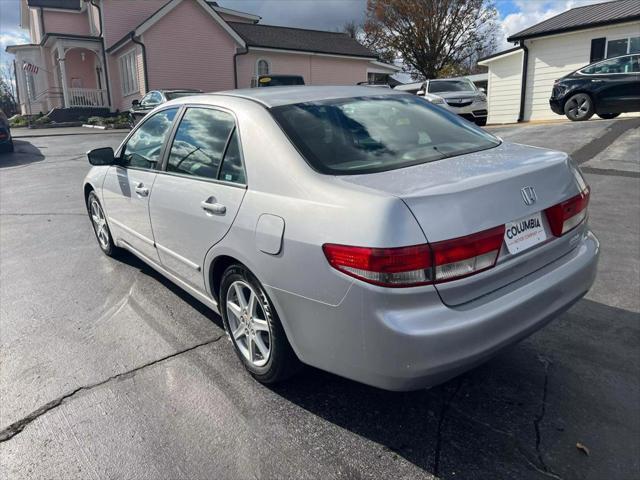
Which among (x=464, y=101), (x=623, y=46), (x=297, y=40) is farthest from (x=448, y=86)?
(x=297, y=40)

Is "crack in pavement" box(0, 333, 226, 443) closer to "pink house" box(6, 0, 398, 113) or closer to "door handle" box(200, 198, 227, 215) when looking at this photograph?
"door handle" box(200, 198, 227, 215)

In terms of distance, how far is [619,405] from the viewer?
2.75m

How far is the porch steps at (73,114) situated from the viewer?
83.4 ft

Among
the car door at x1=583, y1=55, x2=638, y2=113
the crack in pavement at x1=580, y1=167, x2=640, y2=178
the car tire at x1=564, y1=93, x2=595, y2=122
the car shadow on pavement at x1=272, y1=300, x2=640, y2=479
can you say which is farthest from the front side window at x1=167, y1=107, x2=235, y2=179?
the car tire at x1=564, y1=93, x2=595, y2=122

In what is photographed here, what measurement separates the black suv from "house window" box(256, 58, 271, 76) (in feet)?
55.6

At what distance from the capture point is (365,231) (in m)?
2.12

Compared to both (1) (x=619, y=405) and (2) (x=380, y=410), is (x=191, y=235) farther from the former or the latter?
(1) (x=619, y=405)

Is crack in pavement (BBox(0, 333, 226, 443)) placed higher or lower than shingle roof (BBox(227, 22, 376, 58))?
lower

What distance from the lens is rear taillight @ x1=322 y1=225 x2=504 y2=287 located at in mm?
2082

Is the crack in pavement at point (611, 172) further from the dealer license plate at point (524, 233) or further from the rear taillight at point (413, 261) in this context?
the rear taillight at point (413, 261)

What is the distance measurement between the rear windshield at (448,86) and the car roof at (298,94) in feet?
48.3

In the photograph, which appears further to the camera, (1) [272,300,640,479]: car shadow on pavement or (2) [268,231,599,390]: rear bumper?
(1) [272,300,640,479]: car shadow on pavement

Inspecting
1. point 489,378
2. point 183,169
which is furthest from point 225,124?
point 489,378

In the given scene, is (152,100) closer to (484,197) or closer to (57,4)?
(484,197)
